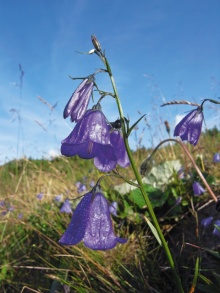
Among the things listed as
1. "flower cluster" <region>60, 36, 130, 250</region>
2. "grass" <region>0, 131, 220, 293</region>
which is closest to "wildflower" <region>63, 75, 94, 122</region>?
"flower cluster" <region>60, 36, 130, 250</region>

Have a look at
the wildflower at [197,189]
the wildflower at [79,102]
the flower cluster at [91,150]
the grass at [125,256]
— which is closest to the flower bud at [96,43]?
the flower cluster at [91,150]

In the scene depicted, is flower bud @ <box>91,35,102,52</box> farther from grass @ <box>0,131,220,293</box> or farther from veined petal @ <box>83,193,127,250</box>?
grass @ <box>0,131,220,293</box>

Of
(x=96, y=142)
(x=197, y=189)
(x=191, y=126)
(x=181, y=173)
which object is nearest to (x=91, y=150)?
(x=96, y=142)

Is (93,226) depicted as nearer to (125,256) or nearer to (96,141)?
(96,141)

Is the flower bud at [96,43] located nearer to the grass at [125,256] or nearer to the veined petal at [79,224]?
the veined petal at [79,224]

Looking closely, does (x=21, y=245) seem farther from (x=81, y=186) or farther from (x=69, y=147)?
(x=69, y=147)
